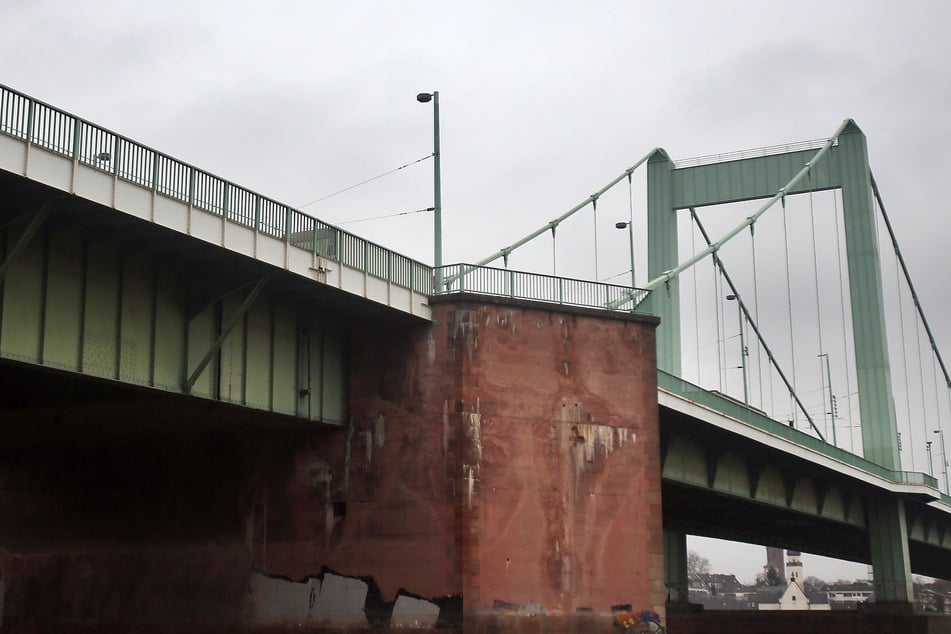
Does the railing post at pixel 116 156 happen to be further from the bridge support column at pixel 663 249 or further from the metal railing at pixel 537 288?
the bridge support column at pixel 663 249

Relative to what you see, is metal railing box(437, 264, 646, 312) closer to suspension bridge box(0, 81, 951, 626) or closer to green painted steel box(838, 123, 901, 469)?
suspension bridge box(0, 81, 951, 626)

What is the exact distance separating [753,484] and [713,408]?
388 inches

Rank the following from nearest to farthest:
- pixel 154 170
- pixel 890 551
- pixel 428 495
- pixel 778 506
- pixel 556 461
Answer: pixel 154 170 < pixel 428 495 < pixel 556 461 < pixel 778 506 < pixel 890 551

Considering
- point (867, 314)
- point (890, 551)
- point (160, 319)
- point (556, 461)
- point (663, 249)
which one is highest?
point (663, 249)

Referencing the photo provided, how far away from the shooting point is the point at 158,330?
29.2 metres

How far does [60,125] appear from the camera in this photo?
24.6 meters

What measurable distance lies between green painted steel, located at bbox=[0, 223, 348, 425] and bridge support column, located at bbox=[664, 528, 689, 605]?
122 feet

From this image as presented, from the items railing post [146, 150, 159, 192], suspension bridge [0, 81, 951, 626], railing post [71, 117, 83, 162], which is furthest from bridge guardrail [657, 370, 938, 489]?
railing post [71, 117, 83, 162]

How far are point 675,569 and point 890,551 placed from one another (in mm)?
11450

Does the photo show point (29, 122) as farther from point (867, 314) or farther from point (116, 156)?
point (867, 314)

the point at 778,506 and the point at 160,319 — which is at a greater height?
the point at 160,319

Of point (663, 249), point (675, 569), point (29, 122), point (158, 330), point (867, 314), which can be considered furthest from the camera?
point (675, 569)

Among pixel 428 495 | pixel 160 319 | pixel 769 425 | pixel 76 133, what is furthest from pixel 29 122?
pixel 769 425

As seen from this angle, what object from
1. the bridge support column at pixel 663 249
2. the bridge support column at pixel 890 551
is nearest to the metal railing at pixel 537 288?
the bridge support column at pixel 663 249
